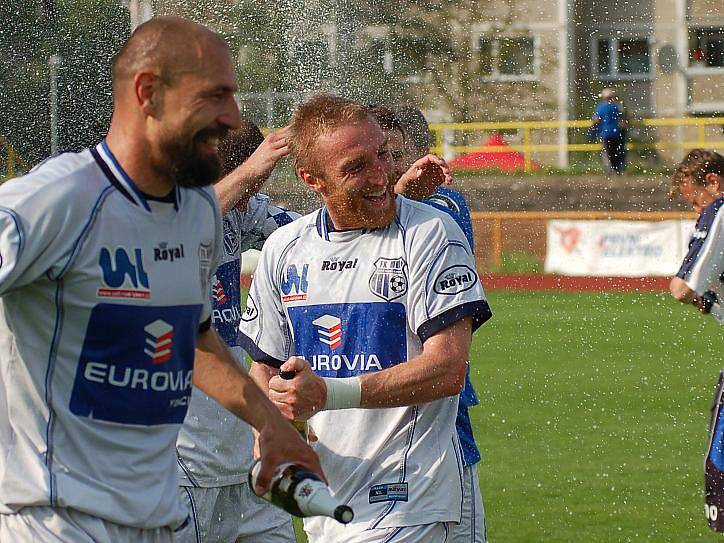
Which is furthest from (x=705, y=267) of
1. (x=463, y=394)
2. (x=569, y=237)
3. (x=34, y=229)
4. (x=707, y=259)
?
(x=569, y=237)

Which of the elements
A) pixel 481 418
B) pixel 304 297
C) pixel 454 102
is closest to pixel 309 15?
pixel 454 102

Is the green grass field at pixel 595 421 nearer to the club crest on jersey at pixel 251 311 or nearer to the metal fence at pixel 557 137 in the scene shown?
the club crest on jersey at pixel 251 311

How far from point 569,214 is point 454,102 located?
6992 mm

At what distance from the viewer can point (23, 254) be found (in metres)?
2.84

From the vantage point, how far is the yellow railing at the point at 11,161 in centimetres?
2244

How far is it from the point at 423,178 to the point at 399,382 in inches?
40.2

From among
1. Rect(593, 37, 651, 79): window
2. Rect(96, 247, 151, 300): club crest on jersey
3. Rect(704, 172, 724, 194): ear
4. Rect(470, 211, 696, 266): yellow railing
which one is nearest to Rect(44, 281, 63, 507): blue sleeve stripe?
Rect(96, 247, 151, 300): club crest on jersey

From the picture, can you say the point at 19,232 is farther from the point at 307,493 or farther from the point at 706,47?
the point at 706,47

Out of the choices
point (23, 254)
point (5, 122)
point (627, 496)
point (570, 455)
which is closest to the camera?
point (23, 254)

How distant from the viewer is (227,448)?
204 inches

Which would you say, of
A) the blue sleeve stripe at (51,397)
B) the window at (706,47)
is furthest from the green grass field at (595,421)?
the window at (706,47)

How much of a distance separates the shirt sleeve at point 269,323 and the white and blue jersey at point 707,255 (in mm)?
2178

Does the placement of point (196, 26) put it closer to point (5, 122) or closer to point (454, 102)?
point (5, 122)

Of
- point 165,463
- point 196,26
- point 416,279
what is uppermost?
point 196,26
